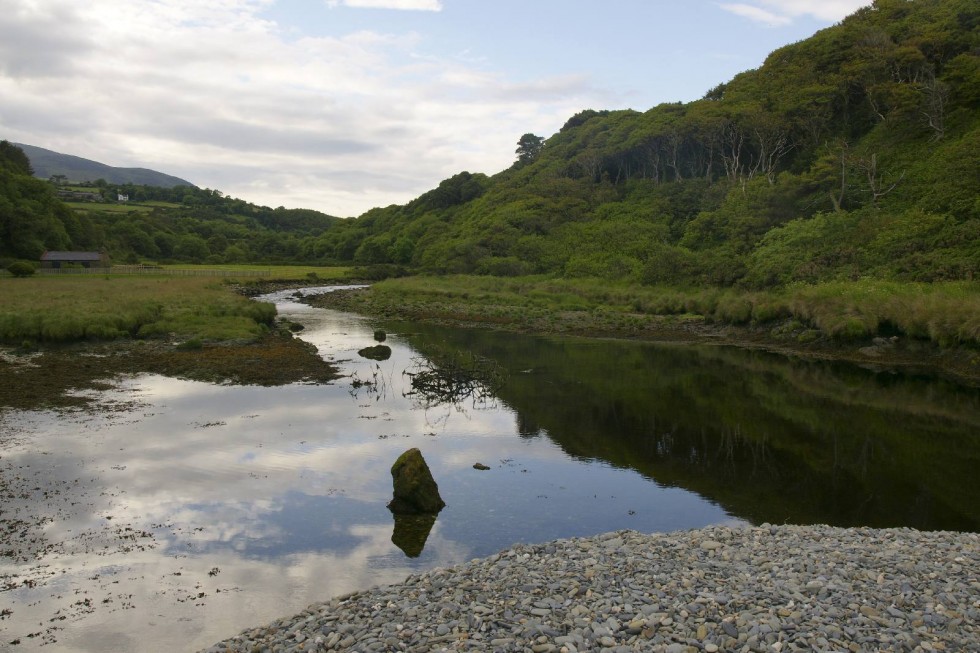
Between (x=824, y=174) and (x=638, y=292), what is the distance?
844 inches

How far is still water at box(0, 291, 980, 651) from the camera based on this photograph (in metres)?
10.7

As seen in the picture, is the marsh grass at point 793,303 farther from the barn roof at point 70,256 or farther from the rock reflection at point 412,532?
the barn roof at point 70,256

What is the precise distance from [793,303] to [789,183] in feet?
91.3

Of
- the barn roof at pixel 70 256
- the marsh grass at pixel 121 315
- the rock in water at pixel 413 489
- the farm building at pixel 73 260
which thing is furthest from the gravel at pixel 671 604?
the barn roof at pixel 70 256

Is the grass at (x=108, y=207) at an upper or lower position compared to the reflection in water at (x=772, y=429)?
upper

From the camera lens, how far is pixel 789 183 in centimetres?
6112

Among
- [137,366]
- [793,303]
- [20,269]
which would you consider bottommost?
[137,366]

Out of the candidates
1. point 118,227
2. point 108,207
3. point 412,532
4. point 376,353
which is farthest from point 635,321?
A: point 108,207

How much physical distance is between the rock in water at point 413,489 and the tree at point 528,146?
446 feet

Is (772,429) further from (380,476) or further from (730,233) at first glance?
(730,233)

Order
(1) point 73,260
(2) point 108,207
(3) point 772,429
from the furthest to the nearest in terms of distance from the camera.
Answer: (2) point 108,207
(1) point 73,260
(3) point 772,429

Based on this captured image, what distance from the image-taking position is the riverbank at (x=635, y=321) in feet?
101

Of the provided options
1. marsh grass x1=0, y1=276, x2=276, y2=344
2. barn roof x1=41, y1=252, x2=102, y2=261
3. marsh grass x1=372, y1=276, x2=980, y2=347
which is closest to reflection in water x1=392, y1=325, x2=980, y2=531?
marsh grass x1=372, y1=276, x2=980, y2=347

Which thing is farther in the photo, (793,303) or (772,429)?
(793,303)
